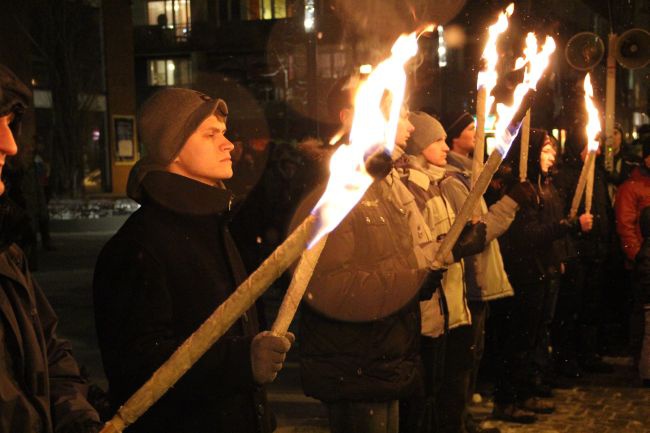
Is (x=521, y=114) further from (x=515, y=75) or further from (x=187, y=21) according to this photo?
(x=187, y=21)

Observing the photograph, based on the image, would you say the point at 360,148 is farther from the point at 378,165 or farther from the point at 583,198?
the point at 583,198

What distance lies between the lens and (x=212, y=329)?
1818 millimetres

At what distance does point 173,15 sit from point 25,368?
60033 mm

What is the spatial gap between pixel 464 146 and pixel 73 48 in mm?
35678

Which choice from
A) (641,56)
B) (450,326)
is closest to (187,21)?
(641,56)

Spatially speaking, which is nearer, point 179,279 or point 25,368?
point 25,368

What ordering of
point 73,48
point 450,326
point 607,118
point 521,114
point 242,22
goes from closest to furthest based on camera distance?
1. point 521,114
2. point 450,326
3. point 607,118
4. point 73,48
5. point 242,22

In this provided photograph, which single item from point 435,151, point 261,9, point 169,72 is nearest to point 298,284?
point 435,151

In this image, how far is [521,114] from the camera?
2725 millimetres

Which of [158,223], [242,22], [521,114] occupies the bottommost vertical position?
[158,223]

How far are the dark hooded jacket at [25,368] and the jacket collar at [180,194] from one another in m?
0.45

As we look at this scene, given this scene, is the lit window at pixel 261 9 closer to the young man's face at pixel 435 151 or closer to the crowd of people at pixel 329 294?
the crowd of people at pixel 329 294

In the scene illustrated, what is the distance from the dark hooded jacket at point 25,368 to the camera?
2.38 metres

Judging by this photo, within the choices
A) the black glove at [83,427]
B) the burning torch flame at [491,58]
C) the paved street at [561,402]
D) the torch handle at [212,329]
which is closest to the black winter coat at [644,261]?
the paved street at [561,402]
